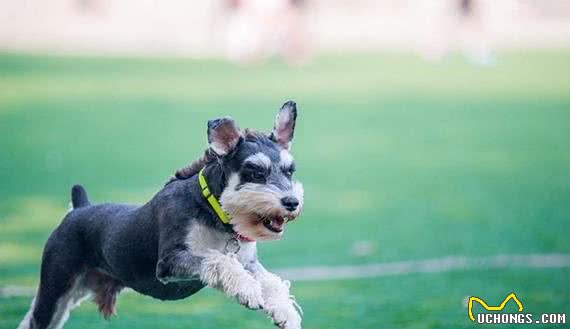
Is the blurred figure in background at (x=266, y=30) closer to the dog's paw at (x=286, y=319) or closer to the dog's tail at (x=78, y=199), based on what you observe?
the dog's tail at (x=78, y=199)

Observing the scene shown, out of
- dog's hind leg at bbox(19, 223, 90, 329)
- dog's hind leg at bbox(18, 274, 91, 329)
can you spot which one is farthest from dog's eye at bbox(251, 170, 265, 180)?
dog's hind leg at bbox(18, 274, 91, 329)

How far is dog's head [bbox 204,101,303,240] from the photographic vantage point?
676cm

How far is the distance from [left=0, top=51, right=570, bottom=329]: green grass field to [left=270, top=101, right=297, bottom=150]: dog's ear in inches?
96.0

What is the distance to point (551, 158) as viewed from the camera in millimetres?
20641

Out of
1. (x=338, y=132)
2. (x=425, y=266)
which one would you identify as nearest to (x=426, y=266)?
(x=425, y=266)

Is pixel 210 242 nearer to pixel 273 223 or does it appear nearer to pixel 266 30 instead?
pixel 273 223

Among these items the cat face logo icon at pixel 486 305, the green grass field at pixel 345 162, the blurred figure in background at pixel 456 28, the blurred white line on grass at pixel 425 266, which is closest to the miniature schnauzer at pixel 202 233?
the green grass field at pixel 345 162

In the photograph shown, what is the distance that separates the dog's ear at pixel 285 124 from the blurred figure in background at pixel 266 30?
97.8 feet

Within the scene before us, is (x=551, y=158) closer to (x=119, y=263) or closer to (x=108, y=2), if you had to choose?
(x=119, y=263)

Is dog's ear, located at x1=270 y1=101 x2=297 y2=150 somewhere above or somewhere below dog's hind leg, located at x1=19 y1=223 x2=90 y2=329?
above

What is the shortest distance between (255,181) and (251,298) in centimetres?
66

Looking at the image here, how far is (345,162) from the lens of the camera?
19750 mm

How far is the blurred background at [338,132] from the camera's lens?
1123 centimetres

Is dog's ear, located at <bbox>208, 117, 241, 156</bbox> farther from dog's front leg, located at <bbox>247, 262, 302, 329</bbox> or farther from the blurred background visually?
the blurred background
